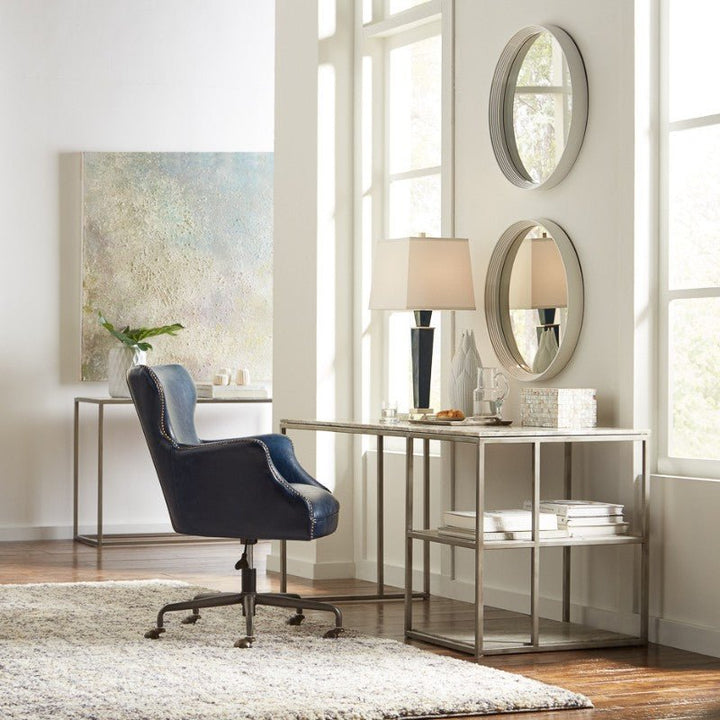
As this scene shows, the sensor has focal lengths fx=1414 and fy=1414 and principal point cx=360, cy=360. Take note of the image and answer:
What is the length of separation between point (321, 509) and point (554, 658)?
850mm

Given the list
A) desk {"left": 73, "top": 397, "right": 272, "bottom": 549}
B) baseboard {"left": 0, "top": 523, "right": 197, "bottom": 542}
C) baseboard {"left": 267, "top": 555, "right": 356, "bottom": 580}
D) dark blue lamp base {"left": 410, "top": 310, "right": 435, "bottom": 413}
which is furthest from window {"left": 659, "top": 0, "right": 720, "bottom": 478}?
baseboard {"left": 0, "top": 523, "right": 197, "bottom": 542}

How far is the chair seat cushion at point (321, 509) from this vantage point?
14.4 feet

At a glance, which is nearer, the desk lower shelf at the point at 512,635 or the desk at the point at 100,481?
the desk lower shelf at the point at 512,635

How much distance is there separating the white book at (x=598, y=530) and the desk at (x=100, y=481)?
11.2ft

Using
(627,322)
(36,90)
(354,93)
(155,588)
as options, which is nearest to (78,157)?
(36,90)

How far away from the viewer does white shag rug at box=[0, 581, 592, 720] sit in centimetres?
346

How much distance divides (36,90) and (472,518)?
14.4 ft

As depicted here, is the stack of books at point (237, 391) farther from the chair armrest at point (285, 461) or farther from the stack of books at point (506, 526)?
the stack of books at point (506, 526)

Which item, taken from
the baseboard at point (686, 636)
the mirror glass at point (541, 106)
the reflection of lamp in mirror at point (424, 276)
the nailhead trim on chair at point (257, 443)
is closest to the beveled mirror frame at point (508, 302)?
the reflection of lamp in mirror at point (424, 276)

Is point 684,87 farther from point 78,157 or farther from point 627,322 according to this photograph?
point 78,157

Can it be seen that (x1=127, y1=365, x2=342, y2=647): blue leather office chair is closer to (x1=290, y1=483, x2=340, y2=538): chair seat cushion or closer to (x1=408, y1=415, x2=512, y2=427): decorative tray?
(x1=290, y1=483, x2=340, y2=538): chair seat cushion

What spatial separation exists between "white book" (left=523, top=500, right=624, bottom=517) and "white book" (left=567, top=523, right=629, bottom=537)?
4 cm

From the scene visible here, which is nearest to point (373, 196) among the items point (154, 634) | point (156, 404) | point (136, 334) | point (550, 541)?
point (136, 334)

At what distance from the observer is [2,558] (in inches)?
268
